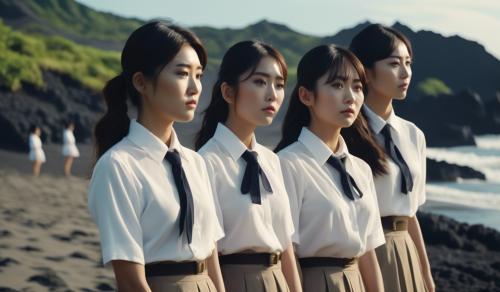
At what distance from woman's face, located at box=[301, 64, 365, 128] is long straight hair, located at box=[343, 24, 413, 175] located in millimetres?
497

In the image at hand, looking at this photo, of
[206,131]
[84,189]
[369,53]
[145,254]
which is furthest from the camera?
[84,189]

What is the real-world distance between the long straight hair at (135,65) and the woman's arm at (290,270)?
102 centimetres

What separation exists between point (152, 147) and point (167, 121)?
0.12 meters

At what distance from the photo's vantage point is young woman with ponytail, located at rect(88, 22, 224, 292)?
4074 millimetres

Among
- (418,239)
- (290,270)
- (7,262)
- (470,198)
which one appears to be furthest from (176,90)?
(470,198)

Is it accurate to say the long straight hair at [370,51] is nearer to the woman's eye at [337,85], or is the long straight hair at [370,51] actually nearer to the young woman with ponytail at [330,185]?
the young woman with ponytail at [330,185]

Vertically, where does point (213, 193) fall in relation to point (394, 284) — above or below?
above

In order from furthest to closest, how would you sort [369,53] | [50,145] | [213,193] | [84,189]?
1. [50,145]
2. [84,189]
3. [369,53]
4. [213,193]

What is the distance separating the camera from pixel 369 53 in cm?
581

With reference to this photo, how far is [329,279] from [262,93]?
936 mm

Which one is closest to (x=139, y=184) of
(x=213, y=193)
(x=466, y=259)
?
(x=213, y=193)

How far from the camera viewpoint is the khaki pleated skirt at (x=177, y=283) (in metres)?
4.17

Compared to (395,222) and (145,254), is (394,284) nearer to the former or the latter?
(395,222)

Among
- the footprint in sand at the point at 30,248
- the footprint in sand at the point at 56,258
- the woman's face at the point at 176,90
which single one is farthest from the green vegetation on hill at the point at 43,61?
the woman's face at the point at 176,90
